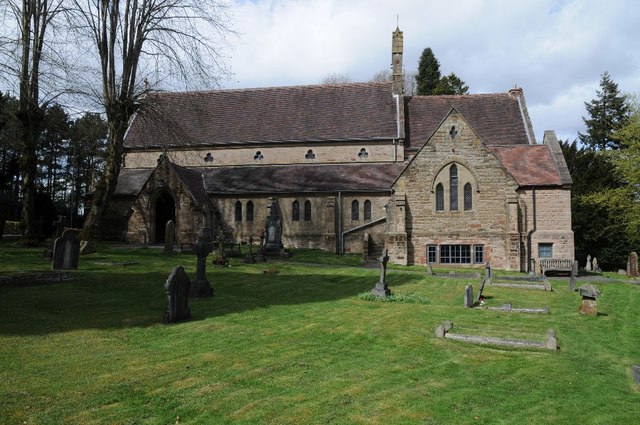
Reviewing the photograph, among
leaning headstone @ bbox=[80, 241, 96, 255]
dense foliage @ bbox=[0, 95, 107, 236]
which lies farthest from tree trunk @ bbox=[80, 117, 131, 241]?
dense foliage @ bbox=[0, 95, 107, 236]

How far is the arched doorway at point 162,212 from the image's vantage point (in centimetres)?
3256

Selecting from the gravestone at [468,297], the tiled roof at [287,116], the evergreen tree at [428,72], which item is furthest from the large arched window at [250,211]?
the evergreen tree at [428,72]

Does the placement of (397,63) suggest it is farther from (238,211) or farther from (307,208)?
(238,211)

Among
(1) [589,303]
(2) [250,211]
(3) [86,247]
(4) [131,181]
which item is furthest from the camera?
(4) [131,181]

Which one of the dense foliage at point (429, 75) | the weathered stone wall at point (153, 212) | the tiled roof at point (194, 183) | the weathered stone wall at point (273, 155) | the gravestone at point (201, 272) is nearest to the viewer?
the gravestone at point (201, 272)

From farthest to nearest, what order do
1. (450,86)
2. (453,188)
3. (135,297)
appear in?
(450,86) → (453,188) → (135,297)

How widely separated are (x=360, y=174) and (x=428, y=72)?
29.9 meters

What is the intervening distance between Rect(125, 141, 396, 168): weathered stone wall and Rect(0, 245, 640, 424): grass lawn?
23.4 metres

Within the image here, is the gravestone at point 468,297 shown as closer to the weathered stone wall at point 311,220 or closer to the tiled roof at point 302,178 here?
the weathered stone wall at point 311,220

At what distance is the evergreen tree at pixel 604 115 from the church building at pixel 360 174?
76.9 ft

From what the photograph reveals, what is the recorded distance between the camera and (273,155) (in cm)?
3784

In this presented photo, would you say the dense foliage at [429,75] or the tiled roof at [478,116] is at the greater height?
the dense foliage at [429,75]

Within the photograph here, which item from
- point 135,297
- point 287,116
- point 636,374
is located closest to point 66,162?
point 287,116

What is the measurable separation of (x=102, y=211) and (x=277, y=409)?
65.4ft
